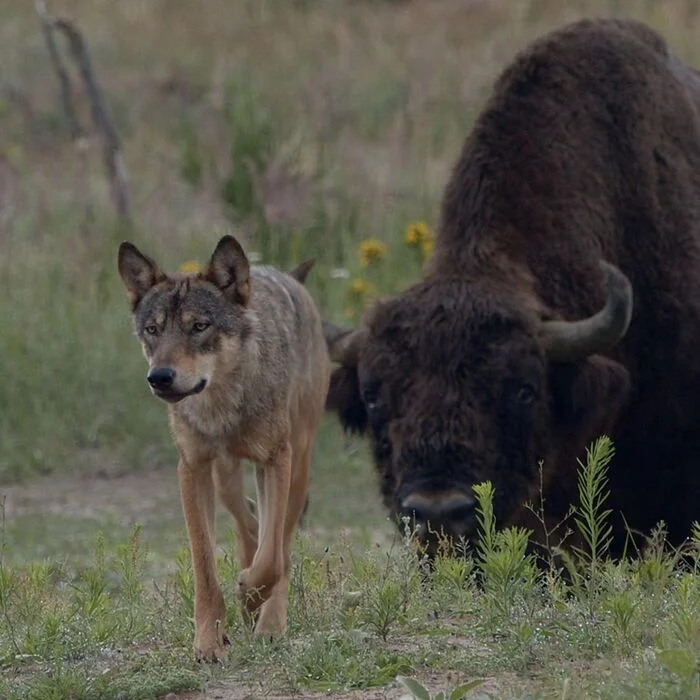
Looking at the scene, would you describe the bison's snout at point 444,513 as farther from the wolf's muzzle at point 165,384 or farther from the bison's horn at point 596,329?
the wolf's muzzle at point 165,384

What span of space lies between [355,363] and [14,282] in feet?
22.0

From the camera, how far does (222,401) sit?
629 cm

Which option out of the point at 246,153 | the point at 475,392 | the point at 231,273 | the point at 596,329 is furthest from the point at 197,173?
the point at 231,273

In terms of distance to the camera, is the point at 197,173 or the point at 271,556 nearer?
the point at 271,556

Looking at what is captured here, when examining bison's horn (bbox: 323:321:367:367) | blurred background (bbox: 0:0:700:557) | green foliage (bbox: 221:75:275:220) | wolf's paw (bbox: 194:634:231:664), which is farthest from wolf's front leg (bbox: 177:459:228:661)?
green foliage (bbox: 221:75:275:220)

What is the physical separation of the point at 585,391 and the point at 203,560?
259 centimetres

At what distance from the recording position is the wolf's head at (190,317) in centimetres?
596

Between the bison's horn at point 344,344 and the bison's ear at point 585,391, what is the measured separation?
917 millimetres

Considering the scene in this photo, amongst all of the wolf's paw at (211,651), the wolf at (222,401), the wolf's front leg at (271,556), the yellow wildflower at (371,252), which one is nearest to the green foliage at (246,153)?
the yellow wildflower at (371,252)

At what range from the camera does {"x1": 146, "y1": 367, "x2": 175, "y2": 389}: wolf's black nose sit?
5848mm

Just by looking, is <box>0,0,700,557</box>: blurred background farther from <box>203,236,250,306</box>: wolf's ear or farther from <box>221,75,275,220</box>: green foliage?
<box>203,236,250,306</box>: wolf's ear

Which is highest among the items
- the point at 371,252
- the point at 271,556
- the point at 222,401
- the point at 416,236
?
the point at 222,401

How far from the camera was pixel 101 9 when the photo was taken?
24.9 metres

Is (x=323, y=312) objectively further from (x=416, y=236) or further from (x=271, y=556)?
(x=271, y=556)
